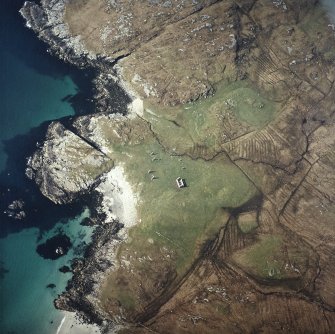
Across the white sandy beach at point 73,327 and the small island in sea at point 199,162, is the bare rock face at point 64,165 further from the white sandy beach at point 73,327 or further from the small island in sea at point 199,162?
the white sandy beach at point 73,327

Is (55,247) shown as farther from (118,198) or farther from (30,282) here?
(118,198)

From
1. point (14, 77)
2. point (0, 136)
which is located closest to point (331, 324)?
point (0, 136)

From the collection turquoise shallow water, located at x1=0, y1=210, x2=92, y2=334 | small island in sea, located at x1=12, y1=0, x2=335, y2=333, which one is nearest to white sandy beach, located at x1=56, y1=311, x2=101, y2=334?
turquoise shallow water, located at x1=0, y1=210, x2=92, y2=334

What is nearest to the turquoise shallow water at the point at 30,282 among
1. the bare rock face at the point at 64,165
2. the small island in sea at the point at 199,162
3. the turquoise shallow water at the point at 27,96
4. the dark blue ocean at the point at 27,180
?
the dark blue ocean at the point at 27,180

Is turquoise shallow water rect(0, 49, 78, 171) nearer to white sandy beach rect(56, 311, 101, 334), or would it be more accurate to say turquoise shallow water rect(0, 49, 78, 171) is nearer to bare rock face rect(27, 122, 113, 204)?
bare rock face rect(27, 122, 113, 204)

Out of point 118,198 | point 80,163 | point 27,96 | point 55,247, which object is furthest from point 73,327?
point 27,96

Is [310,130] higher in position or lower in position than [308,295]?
higher

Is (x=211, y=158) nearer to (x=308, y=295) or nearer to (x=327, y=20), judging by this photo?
(x=308, y=295)
